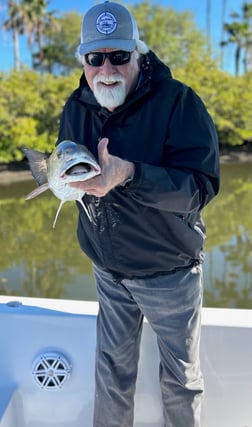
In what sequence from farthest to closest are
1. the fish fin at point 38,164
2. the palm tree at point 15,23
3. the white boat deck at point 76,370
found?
the palm tree at point 15,23 → the white boat deck at point 76,370 → the fish fin at point 38,164

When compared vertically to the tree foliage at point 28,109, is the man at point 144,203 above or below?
above

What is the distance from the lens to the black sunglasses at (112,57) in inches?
58.1

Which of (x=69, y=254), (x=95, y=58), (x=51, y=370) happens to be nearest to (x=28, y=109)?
(x=69, y=254)

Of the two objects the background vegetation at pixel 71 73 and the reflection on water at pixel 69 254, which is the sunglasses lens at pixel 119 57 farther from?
the background vegetation at pixel 71 73

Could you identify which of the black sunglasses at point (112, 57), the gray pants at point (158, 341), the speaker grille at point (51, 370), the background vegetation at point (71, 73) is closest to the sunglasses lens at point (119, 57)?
the black sunglasses at point (112, 57)

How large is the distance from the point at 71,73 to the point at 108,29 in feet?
95.5

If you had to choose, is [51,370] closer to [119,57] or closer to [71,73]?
[119,57]

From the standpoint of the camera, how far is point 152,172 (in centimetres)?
127

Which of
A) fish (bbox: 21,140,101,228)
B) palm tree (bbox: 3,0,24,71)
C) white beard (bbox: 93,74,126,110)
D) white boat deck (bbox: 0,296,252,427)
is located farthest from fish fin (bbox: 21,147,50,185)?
palm tree (bbox: 3,0,24,71)

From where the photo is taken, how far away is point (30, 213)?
1220cm

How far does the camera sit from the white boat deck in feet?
5.96

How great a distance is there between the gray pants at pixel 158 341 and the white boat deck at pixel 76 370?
Result: 0.15 meters

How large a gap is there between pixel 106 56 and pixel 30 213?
36.0 feet

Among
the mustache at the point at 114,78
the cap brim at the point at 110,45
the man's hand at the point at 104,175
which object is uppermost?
the cap brim at the point at 110,45
